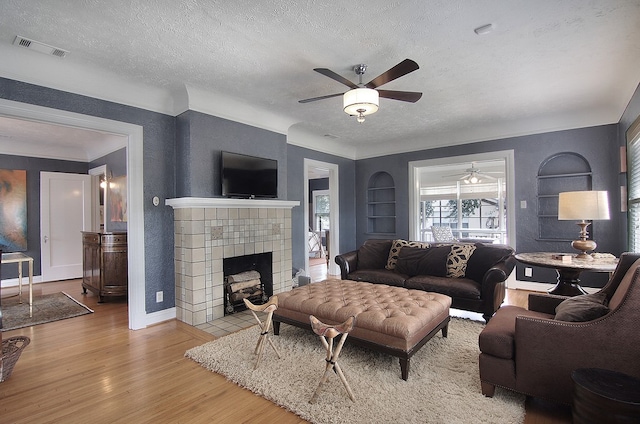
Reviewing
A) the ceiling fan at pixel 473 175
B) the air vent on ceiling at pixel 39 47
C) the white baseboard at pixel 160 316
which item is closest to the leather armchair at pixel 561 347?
the white baseboard at pixel 160 316

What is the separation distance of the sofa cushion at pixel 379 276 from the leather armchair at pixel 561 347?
176 centimetres

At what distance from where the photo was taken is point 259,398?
219 centimetres

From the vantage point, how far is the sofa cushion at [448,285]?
348 cm

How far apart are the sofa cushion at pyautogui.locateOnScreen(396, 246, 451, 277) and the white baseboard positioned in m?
2.94

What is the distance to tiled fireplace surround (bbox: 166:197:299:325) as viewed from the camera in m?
3.66

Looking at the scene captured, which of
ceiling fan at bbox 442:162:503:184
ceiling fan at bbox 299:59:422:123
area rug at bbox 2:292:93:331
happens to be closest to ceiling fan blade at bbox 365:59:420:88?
ceiling fan at bbox 299:59:422:123

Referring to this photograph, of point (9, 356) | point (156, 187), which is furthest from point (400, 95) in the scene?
point (9, 356)

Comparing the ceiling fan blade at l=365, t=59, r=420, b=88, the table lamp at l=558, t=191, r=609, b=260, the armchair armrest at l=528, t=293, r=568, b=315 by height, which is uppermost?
the ceiling fan blade at l=365, t=59, r=420, b=88

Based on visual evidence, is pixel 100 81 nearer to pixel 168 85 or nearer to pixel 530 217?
pixel 168 85

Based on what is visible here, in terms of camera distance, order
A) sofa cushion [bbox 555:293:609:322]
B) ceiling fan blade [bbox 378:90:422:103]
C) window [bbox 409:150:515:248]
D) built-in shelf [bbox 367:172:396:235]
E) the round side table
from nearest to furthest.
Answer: the round side table, sofa cushion [bbox 555:293:609:322], ceiling fan blade [bbox 378:90:422:103], built-in shelf [bbox 367:172:396:235], window [bbox 409:150:515:248]

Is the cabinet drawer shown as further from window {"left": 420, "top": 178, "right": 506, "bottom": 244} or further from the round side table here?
window {"left": 420, "top": 178, "right": 506, "bottom": 244}

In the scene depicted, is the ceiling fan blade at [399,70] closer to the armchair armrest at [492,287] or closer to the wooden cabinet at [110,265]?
the armchair armrest at [492,287]

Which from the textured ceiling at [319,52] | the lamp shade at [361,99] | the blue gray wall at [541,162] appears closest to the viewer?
the textured ceiling at [319,52]

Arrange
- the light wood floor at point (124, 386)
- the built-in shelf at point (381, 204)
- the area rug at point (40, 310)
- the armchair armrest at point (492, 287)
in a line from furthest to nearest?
the built-in shelf at point (381, 204) → the area rug at point (40, 310) → the armchair armrest at point (492, 287) → the light wood floor at point (124, 386)
